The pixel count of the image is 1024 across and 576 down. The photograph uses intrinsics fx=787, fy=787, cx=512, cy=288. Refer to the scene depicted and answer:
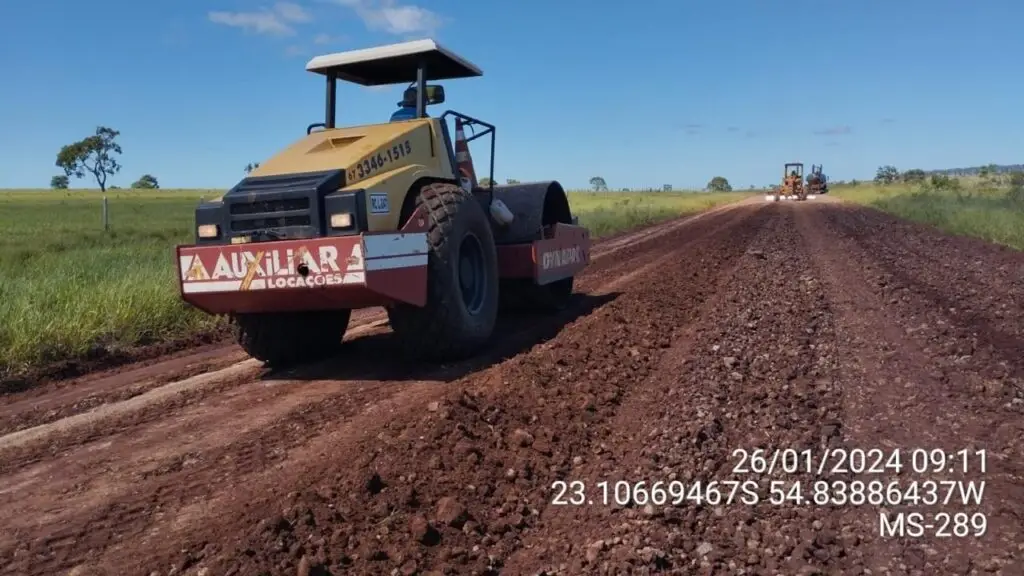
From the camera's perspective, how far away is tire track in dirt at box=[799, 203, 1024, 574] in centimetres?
277

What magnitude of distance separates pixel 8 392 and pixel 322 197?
288cm

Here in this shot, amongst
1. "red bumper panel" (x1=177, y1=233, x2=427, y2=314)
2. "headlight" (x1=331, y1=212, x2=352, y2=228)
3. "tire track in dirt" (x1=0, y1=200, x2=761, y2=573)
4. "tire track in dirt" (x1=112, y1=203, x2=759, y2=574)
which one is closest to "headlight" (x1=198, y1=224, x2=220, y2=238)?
"red bumper panel" (x1=177, y1=233, x2=427, y2=314)

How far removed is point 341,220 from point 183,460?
1814 millimetres

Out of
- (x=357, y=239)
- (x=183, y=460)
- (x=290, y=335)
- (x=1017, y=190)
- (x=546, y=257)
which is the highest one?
(x=1017, y=190)

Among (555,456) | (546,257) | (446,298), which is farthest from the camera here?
(546,257)

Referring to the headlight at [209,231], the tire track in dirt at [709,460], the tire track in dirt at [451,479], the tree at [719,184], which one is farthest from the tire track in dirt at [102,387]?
the tree at [719,184]

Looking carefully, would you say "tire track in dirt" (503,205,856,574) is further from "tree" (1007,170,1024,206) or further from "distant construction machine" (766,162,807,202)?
"distant construction machine" (766,162,807,202)

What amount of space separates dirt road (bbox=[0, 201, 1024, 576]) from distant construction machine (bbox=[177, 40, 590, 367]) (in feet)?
1.25

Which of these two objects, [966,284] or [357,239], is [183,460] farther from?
[966,284]

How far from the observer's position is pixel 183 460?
3953mm

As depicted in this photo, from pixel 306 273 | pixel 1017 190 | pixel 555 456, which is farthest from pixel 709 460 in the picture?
pixel 1017 190

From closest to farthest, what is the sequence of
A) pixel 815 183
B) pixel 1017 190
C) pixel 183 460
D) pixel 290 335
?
pixel 183 460, pixel 290 335, pixel 1017 190, pixel 815 183

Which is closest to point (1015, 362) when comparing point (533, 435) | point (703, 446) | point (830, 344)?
point (830, 344)

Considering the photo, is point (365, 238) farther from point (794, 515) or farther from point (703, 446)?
point (794, 515)
